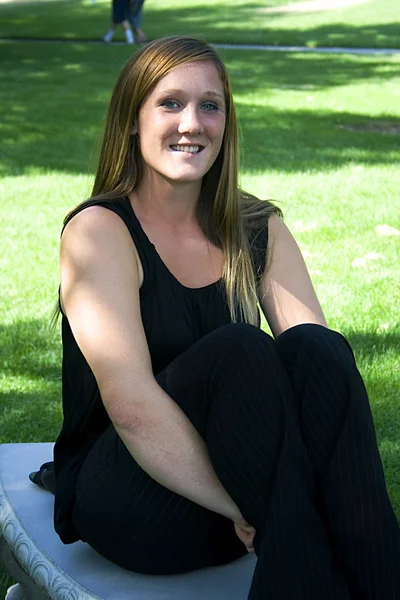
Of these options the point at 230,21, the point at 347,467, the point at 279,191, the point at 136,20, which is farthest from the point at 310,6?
the point at 347,467

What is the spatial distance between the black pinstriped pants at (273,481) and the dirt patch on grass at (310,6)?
2556 cm

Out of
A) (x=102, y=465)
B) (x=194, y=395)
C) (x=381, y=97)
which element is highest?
(x=194, y=395)

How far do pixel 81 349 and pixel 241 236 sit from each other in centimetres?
61

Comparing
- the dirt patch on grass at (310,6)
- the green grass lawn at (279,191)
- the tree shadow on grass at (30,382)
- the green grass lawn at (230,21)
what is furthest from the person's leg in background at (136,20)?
the tree shadow on grass at (30,382)

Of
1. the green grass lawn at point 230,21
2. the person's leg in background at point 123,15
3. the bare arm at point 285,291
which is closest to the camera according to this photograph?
the bare arm at point 285,291

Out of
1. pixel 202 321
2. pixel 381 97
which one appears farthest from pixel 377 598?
pixel 381 97

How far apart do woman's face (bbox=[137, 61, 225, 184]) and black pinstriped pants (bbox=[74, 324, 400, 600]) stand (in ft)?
1.78

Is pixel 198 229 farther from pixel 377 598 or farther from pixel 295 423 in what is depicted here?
pixel 377 598

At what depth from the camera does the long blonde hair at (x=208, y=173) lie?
108 inches

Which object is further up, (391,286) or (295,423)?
(295,423)

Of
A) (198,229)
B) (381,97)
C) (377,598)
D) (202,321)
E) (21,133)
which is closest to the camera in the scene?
(377,598)

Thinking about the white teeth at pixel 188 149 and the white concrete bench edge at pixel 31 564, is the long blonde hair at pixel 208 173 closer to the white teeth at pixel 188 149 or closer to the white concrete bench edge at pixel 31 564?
the white teeth at pixel 188 149

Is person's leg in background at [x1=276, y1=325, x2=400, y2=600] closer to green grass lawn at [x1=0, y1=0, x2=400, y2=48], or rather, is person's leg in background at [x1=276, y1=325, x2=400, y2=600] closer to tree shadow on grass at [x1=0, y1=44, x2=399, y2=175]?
tree shadow on grass at [x1=0, y1=44, x2=399, y2=175]

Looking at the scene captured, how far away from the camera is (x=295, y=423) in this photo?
2.33 meters
